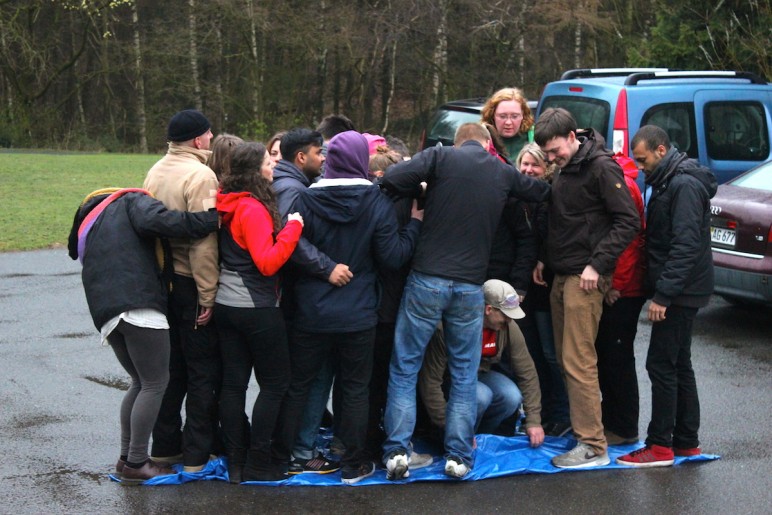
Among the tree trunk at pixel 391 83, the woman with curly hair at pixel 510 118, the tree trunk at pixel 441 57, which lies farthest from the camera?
the tree trunk at pixel 391 83

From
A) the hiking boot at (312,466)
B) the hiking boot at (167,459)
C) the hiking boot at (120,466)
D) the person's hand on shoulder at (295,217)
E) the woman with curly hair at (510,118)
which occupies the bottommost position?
the hiking boot at (312,466)

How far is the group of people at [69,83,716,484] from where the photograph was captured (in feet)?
16.2

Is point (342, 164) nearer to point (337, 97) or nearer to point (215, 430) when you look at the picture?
point (215, 430)

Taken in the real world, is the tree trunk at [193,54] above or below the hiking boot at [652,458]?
above

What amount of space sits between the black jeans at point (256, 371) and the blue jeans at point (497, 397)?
112 cm

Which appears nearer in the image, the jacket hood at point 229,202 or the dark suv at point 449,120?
the jacket hood at point 229,202

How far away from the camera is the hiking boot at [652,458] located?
5.37 metres

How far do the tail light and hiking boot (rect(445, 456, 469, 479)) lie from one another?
207 inches

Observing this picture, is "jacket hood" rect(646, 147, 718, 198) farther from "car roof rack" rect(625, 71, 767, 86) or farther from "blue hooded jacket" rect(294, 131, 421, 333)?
"car roof rack" rect(625, 71, 767, 86)

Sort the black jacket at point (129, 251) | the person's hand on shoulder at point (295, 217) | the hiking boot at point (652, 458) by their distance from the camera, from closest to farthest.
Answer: the black jacket at point (129, 251) < the person's hand on shoulder at point (295, 217) < the hiking boot at point (652, 458)

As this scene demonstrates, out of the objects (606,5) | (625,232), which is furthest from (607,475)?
(606,5)

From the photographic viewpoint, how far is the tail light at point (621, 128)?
9.62m

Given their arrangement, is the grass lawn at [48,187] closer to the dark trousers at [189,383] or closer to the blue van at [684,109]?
the blue van at [684,109]

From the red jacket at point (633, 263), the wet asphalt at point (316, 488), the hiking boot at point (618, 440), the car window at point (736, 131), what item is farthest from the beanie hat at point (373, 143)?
the car window at point (736, 131)
